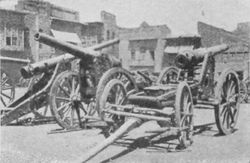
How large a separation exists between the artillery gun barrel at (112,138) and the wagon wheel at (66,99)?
2.20 meters

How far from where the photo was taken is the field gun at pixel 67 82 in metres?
7.28

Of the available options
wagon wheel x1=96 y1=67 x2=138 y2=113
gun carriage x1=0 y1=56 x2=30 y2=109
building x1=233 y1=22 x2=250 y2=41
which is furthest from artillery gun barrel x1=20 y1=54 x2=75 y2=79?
building x1=233 y1=22 x2=250 y2=41

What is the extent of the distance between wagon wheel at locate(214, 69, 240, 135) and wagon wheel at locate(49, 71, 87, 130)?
300cm

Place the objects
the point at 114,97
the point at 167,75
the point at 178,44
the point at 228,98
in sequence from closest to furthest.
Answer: the point at 114,97 → the point at 228,98 → the point at 167,75 → the point at 178,44

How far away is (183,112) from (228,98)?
176 centimetres

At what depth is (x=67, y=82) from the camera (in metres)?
8.19

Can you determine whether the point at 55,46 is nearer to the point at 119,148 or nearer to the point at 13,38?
the point at 119,148

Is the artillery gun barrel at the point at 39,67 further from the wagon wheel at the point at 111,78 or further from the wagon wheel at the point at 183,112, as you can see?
the wagon wheel at the point at 183,112

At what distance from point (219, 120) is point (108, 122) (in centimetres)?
209

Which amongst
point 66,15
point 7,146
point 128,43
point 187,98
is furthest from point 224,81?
point 66,15

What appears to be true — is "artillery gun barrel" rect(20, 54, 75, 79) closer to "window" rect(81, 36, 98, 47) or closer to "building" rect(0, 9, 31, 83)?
"building" rect(0, 9, 31, 83)

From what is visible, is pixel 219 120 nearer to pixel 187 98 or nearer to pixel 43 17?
pixel 187 98

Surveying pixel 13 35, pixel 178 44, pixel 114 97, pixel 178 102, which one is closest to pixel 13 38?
pixel 13 35

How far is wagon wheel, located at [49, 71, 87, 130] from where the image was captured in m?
7.67
